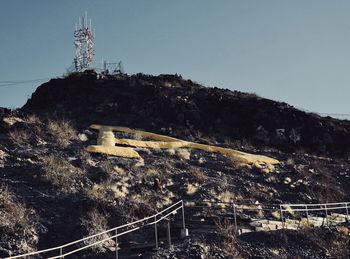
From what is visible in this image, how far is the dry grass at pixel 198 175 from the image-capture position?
2023 cm

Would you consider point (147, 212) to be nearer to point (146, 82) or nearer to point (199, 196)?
point (199, 196)

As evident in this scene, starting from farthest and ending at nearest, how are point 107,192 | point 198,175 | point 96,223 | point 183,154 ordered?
point 183,154, point 198,175, point 107,192, point 96,223

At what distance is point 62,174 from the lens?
17.9m

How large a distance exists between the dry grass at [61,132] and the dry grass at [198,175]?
5681mm

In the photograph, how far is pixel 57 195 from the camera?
1659 cm

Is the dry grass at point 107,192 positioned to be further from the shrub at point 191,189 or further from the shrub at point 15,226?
the shrub at point 191,189

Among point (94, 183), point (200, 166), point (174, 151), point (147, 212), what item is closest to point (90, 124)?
point (174, 151)

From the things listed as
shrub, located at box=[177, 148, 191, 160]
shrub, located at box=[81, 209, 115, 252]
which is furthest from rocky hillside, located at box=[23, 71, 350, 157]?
shrub, located at box=[81, 209, 115, 252]

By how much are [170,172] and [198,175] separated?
1.19 m

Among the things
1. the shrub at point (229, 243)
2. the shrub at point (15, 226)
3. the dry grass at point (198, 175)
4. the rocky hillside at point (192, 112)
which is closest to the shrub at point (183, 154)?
the dry grass at point (198, 175)

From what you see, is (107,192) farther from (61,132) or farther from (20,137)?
(61,132)

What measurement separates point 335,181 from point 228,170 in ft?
17.3

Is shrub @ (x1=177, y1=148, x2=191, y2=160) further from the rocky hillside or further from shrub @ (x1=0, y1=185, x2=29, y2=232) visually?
shrub @ (x1=0, y1=185, x2=29, y2=232)

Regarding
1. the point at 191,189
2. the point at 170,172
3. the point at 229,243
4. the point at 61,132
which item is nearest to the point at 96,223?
the point at 229,243
